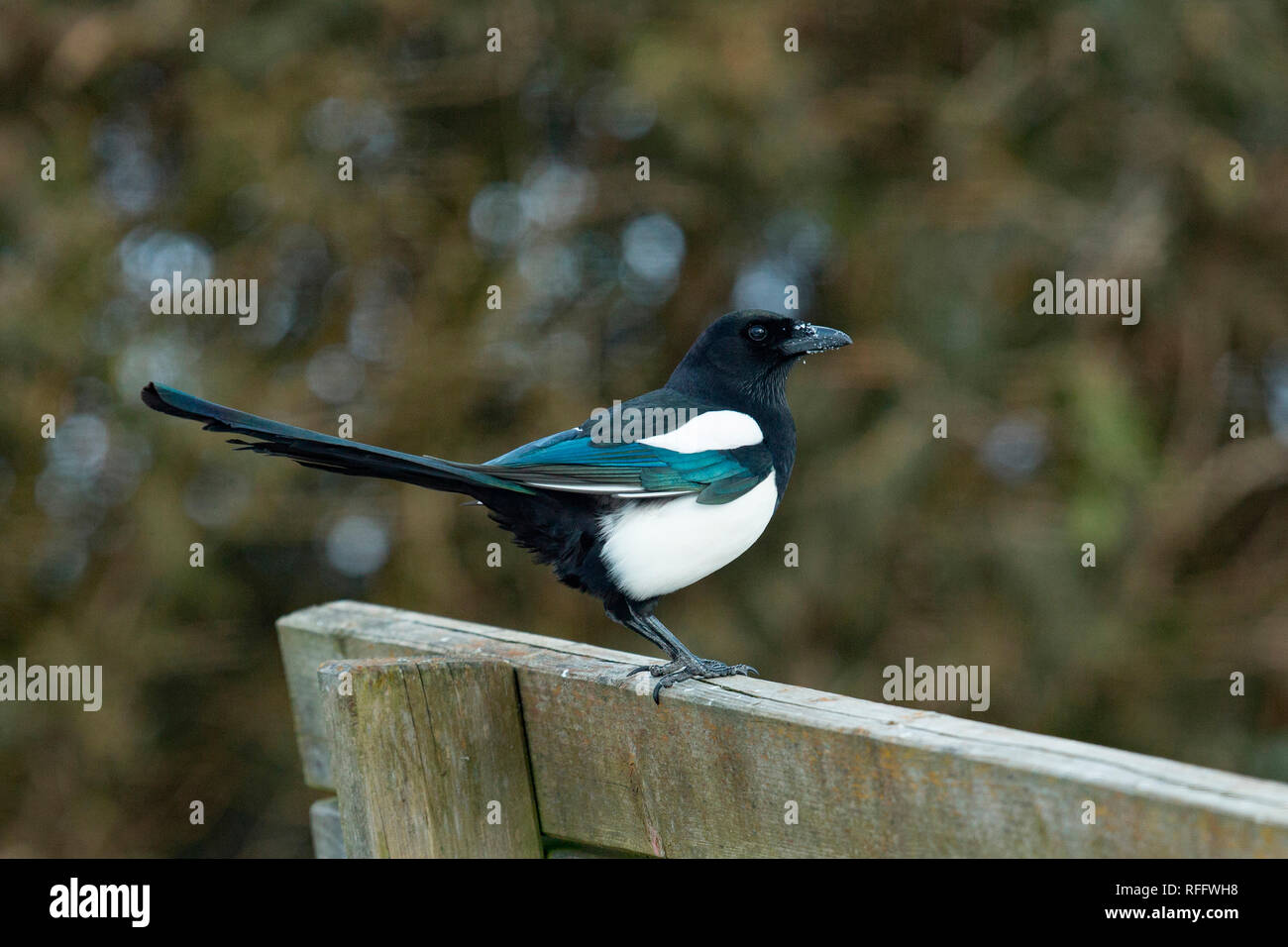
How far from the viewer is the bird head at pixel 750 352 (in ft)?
8.99

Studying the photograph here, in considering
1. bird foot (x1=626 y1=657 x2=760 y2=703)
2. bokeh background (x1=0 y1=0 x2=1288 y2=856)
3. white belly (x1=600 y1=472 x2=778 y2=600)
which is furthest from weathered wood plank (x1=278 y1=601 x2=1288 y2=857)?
bokeh background (x1=0 y1=0 x2=1288 y2=856)

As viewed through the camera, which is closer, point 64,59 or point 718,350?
point 718,350

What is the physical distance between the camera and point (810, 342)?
2793 millimetres

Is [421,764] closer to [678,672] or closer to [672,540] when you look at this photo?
[678,672]

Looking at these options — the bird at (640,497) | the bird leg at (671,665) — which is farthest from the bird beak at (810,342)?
the bird leg at (671,665)

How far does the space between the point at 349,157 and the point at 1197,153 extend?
3068 millimetres

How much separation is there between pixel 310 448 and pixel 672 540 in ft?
2.40

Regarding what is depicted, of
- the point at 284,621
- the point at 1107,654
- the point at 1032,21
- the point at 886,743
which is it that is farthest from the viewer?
the point at 1032,21

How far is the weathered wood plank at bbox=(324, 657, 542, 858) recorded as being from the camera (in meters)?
1.69

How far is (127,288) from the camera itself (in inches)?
213

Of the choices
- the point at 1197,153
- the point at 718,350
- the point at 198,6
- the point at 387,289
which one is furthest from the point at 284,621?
the point at 1197,153

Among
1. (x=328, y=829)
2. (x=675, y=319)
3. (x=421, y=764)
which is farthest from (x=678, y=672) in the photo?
(x=675, y=319)

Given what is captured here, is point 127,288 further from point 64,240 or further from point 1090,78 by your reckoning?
point 1090,78

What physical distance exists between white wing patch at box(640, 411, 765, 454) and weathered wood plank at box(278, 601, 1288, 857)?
0.54 meters
